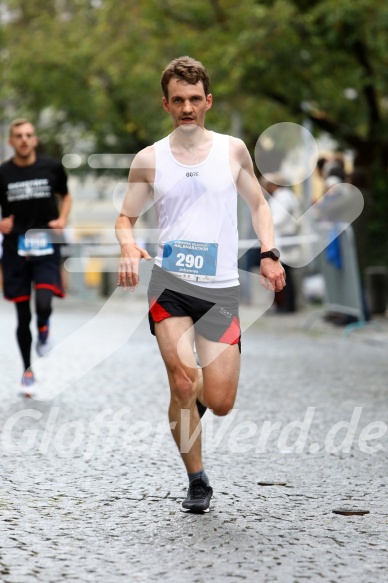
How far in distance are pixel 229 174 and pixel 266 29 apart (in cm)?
1522

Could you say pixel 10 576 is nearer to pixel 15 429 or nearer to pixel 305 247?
pixel 15 429

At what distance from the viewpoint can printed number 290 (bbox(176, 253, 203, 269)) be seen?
6.07 m

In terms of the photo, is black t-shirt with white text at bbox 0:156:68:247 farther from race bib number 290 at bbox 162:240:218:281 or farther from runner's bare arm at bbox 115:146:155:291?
race bib number 290 at bbox 162:240:218:281

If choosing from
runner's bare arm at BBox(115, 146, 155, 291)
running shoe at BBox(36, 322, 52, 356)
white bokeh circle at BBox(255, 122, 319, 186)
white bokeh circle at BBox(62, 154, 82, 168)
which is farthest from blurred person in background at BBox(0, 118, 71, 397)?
white bokeh circle at BBox(62, 154, 82, 168)

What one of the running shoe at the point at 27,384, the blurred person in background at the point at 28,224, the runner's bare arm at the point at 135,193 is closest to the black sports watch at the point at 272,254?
the runner's bare arm at the point at 135,193

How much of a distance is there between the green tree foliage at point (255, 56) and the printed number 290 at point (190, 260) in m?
14.7

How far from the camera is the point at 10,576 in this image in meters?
4.80

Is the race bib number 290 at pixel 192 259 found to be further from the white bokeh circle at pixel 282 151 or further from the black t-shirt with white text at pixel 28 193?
the white bokeh circle at pixel 282 151

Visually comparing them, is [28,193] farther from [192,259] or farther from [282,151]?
[282,151]

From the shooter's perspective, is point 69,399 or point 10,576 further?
point 69,399

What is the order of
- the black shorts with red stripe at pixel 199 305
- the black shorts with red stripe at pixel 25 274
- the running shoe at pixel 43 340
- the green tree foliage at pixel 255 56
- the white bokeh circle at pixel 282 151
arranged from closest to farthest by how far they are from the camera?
the black shorts with red stripe at pixel 199 305 → the black shorts with red stripe at pixel 25 274 → the running shoe at pixel 43 340 → the white bokeh circle at pixel 282 151 → the green tree foliage at pixel 255 56

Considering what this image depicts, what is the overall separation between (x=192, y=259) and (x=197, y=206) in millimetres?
222

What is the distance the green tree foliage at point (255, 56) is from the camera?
2106 cm

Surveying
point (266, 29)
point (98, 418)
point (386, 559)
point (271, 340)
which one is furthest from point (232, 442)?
point (266, 29)
